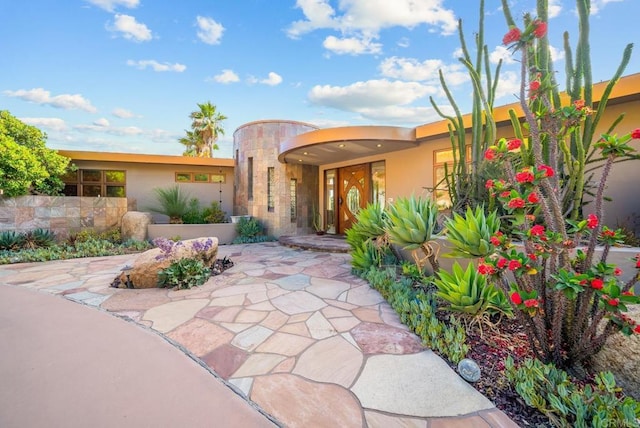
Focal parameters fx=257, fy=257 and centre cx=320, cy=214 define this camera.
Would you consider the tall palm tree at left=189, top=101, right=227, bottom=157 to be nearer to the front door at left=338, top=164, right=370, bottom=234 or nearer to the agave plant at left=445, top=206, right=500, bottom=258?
the front door at left=338, top=164, right=370, bottom=234

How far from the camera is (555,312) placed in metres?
1.67

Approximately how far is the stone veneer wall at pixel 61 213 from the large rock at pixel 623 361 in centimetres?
948

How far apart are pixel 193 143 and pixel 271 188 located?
45.0ft

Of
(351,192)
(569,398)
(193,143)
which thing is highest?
(193,143)

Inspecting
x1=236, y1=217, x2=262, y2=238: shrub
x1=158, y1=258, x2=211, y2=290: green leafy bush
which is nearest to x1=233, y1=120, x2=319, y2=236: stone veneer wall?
x1=236, y1=217, x2=262, y2=238: shrub

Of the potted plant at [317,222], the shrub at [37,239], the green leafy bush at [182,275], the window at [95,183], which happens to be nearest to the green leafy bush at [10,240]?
the shrub at [37,239]

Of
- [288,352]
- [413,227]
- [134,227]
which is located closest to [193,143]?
[134,227]

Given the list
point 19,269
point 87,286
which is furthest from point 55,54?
point 87,286

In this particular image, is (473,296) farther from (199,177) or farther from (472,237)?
(199,177)

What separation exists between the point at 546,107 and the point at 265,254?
555 centimetres

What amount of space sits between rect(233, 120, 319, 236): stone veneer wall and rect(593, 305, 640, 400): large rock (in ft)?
24.7

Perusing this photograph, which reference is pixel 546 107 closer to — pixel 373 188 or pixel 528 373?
pixel 528 373

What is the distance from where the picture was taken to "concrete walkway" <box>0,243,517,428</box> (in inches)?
57.9

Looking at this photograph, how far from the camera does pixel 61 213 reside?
6.69 meters
